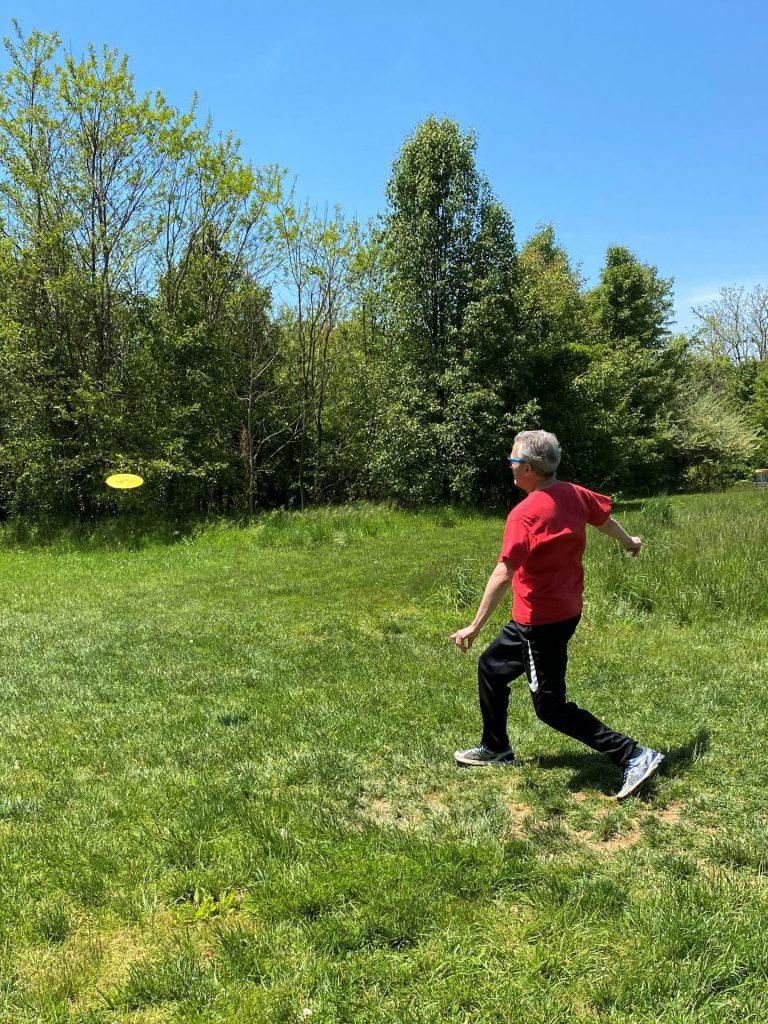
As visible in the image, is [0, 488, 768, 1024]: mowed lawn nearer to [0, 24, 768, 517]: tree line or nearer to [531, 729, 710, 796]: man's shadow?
[531, 729, 710, 796]: man's shadow

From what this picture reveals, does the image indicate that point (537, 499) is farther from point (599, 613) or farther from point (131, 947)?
point (599, 613)

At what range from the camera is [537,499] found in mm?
3555

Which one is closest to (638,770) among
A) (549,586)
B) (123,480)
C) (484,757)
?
(484,757)

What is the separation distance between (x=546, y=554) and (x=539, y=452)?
1.81ft

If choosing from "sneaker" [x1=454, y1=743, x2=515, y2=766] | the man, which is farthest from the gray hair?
"sneaker" [x1=454, y1=743, x2=515, y2=766]

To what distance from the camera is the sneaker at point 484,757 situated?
3.94 m

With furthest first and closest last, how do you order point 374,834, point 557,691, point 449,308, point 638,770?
1. point 449,308
2. point 557,691
3. point 638,770
4. point 374,834

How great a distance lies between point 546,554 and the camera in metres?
3.50

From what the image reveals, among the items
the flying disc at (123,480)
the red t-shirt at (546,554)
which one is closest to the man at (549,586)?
the red t-shirt at (546,554)

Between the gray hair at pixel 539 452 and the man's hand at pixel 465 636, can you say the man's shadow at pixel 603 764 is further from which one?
the gray hair at pixel 539 452

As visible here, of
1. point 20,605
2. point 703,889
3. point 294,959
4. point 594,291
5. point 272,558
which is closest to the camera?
point 294,959

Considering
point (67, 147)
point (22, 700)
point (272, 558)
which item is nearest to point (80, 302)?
point (67, 147)

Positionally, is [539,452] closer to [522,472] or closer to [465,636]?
[522,472]

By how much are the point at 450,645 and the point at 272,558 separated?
662cm
